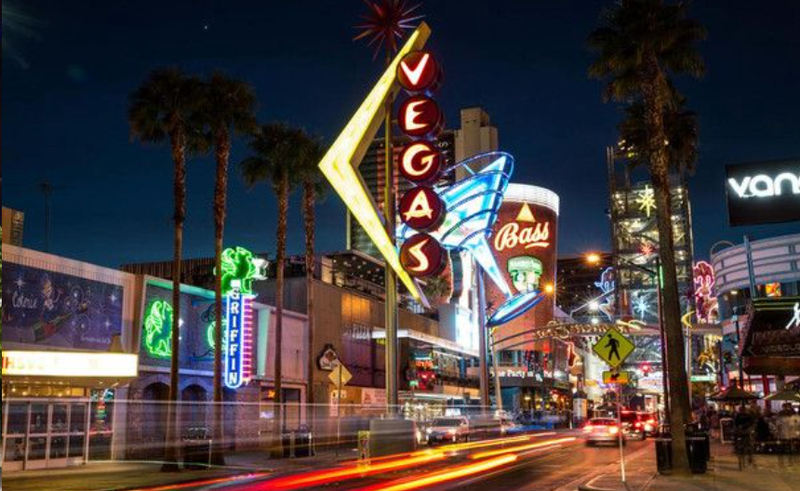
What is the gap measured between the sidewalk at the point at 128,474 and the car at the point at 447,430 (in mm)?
13110

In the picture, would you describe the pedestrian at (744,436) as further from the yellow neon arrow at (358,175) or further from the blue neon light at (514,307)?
the blue neon light at (514,307)

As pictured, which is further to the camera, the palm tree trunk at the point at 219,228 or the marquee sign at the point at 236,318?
the marquee sign at the point at 236,318

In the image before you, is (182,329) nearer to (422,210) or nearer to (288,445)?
(288,445)

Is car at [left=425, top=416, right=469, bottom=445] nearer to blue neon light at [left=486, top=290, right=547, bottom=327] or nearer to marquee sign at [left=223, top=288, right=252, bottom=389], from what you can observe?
marquee sign at [left=223, top=288, right=252, bottom=389]

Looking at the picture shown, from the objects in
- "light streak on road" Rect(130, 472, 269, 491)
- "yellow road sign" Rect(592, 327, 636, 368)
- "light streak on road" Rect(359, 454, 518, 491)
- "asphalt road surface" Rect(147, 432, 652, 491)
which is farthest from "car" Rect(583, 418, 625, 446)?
"yellow road sign" Rect(592, 327, 636, 368)

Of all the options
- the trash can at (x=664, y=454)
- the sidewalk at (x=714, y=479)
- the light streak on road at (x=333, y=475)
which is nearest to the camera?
the sidewalk at (x=714, y=479)

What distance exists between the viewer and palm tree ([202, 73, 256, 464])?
101 feet

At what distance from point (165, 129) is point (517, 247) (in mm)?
77342

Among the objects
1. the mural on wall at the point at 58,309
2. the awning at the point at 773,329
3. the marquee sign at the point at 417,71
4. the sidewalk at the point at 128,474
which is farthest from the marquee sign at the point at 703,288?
the mural on wall at the point at 58,309

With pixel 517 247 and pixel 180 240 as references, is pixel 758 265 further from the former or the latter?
pixel 517 247

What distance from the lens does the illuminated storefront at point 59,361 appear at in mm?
25422

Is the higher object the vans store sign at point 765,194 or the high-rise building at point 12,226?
the high-rise building at point 12,226

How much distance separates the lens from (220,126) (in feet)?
102

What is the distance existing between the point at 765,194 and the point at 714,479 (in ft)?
30.0
